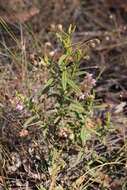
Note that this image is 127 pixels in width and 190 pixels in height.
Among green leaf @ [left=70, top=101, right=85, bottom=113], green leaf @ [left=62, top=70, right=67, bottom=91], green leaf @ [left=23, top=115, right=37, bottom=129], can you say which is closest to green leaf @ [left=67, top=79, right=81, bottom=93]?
green leaf @ [left=62, top=70, right=67, bottom=91]

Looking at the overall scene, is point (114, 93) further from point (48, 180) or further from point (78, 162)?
point (48, 180)

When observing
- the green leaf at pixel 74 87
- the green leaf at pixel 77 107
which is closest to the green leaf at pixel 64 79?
the green leaf at pixel 74 87

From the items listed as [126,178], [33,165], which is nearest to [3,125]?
[33,165]

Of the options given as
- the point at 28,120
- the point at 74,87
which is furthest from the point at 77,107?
the point at 28,120

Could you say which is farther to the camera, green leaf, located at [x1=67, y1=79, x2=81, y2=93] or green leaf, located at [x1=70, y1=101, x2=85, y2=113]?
green leaf, located at [x1=70, y1=101, x2=85, y2=113]

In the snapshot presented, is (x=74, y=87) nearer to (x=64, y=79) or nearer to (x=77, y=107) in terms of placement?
(x=64, y=79)

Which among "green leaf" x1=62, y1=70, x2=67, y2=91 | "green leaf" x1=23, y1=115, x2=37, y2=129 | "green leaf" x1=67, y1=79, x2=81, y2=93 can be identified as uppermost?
"green leaf" x1=62, y1=70, x2=67, y2=91

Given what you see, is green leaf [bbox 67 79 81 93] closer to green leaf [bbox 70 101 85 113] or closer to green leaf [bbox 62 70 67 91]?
green leaf [bbox 62 70 67 91]

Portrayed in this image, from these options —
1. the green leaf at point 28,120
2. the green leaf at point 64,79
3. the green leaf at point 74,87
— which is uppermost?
the green leaf at point 64,79

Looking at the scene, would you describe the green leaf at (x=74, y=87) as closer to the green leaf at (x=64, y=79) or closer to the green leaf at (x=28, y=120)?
the green leaf at (x=64, y=79)

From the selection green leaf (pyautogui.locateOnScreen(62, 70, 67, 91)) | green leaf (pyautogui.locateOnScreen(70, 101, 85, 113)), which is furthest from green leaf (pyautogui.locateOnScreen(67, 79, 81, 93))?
green leaf (pyautogui.locateOnScreen(70, 101, 85, 113))

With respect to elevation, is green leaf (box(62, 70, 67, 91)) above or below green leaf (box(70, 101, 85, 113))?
above

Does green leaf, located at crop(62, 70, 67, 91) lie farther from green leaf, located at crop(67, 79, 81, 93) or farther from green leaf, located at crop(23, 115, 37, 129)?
green leaf, located at crop(23, 115, 37, 129)

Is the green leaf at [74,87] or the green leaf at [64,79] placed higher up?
the green leaf at [64,79]
